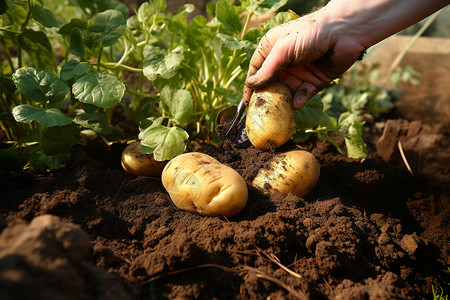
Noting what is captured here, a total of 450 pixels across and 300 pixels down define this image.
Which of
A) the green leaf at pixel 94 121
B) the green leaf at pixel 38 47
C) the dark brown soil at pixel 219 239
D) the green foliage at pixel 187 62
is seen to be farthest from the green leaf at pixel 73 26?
the dark brown soil at pixel 219 239

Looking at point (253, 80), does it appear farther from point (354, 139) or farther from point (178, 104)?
point (354, 139)

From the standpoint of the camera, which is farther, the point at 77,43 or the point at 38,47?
the point at 38,47

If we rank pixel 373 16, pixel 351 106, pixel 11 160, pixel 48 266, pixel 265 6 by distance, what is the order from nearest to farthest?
pixel 48 266
pixel 373 16
pixel 11 160
pixel 265 6
pixel 351 106

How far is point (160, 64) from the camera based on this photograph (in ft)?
6.22

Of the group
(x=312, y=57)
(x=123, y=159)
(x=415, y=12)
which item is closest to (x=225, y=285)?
(x=123, y=159)

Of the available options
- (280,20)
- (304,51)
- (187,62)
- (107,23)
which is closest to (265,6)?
(280,20)

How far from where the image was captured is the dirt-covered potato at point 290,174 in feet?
5.26

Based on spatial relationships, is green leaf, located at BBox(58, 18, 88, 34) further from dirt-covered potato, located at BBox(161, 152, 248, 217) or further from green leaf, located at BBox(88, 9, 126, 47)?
dirt-covered potato, located at BBox(161, 152, 248, 217)

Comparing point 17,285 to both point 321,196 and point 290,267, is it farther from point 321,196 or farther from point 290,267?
point 321,196

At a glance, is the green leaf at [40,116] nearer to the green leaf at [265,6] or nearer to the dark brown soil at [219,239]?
the dark brown soil at [219,239]

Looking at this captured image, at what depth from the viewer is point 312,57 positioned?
1.66m

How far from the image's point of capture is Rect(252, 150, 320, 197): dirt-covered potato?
5.26ft

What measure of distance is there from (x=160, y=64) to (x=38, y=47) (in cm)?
82

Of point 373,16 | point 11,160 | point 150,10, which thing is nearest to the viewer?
point 373,16
